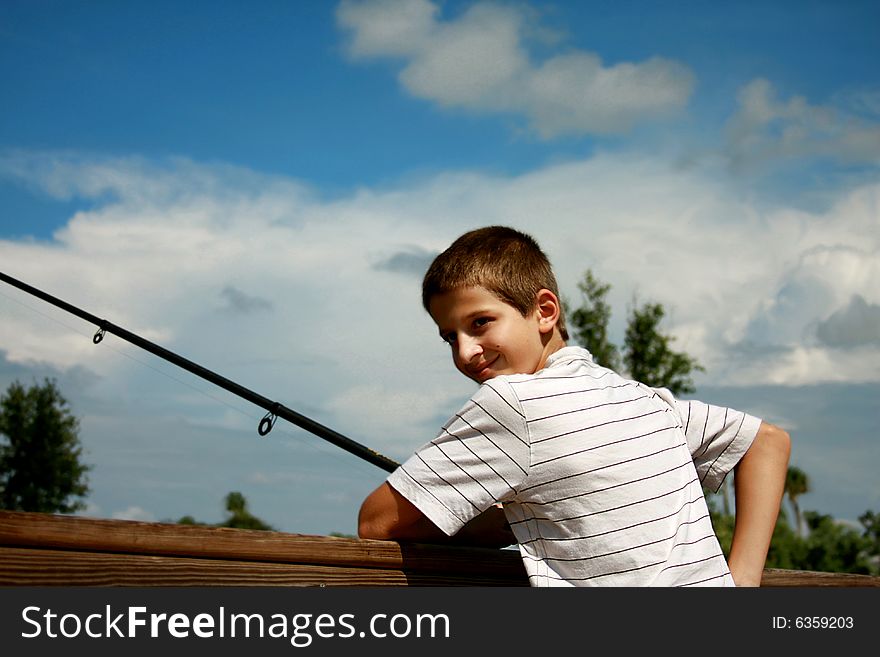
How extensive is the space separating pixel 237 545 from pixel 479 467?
53 cm

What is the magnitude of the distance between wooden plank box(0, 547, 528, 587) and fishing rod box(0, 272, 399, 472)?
4.40 feet

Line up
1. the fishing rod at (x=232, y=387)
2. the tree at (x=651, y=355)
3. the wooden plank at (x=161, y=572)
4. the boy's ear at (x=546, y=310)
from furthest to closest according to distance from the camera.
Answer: the tree at (x=651, y=355) → the fishing rod at (x=232, y=387) → the boy's ear at (x=546, y=310) → the wooden plank at (x=161, y=572)

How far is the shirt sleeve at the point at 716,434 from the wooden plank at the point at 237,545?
2.03ft

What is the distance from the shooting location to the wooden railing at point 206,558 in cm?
142

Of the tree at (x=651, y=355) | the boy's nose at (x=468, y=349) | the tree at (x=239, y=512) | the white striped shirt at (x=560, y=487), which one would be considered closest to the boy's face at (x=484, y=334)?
the boy's nose at (x=468, y=349)

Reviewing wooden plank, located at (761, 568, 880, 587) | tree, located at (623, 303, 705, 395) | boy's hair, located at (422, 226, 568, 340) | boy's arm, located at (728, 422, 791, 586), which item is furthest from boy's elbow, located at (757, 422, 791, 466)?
tree, located at (623, 303, 705, 395)

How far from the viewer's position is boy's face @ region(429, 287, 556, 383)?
2.22 m

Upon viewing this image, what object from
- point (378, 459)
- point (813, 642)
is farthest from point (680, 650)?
point (378, 459)

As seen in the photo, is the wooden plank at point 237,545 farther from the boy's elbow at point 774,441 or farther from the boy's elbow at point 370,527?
the boy's elbow at point 774,441

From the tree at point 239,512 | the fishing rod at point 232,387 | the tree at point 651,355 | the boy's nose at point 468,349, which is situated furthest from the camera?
the tree at point 239,512

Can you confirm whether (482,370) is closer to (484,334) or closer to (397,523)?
(484,334)

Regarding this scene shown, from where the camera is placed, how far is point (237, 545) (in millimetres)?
1634

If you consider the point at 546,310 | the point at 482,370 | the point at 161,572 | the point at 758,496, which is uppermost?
the point at 546,310

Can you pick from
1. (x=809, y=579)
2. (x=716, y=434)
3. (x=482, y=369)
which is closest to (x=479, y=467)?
(x=482, y=369)
